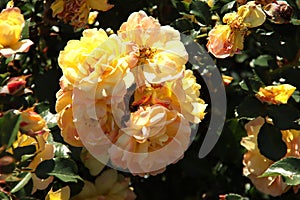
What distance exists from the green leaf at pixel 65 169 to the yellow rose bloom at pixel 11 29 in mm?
252

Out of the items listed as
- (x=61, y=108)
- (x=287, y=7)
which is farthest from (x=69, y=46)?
(x=287, y=7)

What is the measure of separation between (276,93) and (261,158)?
0.21m

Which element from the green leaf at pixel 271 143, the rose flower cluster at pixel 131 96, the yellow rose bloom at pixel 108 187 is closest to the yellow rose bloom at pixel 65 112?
the rose flower cluster at pixel 131 96

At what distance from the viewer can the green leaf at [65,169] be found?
1520 mm

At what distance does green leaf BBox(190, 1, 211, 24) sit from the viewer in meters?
1.78

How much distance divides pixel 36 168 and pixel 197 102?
36 cm

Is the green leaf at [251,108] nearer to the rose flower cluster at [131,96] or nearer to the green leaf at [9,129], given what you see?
the rose flower cluster at [131,96]

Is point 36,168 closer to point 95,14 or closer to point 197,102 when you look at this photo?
point 197,102

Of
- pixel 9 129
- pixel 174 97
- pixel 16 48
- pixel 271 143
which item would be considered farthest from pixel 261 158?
pixel 9 129

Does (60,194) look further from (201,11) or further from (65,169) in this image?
(201,11)

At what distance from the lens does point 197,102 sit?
59.8 inches

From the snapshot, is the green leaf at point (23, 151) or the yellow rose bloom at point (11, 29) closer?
the green leaf at point (23, 151)

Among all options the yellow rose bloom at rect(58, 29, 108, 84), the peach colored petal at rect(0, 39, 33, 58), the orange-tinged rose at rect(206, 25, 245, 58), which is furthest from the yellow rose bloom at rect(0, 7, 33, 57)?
the orange-tinged rose at rect(206, 25, 245, 58)

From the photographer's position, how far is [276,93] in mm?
1727
